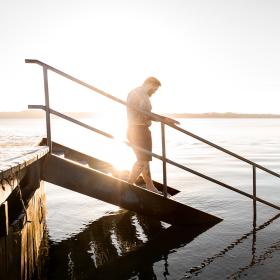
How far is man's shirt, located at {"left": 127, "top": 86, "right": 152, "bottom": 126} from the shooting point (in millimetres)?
5395

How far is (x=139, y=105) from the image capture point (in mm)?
5391

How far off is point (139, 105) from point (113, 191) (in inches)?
54.5

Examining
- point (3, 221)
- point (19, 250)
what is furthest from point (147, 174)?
point (3, 221)

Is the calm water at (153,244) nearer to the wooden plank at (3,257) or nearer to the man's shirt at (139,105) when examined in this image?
the wooden plank at (3,257)

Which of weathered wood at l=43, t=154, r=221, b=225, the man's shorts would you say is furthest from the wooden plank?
the man's shorts

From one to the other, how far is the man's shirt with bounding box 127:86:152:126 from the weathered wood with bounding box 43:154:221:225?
0.99 m

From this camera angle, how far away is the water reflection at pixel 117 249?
5.32 m

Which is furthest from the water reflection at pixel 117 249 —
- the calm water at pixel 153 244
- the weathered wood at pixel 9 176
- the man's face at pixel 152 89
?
the man's face at pixel 152 89

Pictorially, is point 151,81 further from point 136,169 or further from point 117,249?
point 117,249

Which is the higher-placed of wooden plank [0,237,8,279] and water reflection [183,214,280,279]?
wooden plank [0,237,8,279]

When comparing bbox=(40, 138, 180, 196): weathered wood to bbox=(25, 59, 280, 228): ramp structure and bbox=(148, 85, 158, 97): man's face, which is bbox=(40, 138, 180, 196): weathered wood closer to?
bbox=(25, 59, 280, 228): ramp structure

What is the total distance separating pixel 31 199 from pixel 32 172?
1.46ft

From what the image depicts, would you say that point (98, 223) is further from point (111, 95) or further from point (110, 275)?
point (111, 95)

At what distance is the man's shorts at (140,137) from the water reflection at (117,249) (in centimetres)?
171
